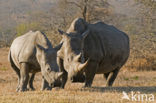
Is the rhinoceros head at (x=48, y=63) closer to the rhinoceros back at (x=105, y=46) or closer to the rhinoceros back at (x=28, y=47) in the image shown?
the rhinoceros back at (x=28, y=47)

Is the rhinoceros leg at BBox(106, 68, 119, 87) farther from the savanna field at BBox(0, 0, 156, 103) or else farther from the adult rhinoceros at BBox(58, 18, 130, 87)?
the savanna field at BBox(0, 0, 156, 103)

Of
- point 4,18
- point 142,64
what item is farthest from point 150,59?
point 4,18

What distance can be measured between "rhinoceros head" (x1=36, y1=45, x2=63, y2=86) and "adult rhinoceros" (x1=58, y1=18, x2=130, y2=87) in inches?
10.1

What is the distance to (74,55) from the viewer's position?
765 cm

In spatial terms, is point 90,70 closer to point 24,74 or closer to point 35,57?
point 35,57

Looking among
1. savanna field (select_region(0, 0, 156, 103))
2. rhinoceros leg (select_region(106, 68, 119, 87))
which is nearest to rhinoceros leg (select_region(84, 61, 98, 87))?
savanna field (select_region(0, 0, 156, 103))

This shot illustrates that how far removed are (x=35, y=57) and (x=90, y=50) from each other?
1503mm

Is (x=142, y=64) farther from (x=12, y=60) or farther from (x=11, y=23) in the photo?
(x=11, y=23)

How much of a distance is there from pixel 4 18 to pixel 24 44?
15360 centimetres

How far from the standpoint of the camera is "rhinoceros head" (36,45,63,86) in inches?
301

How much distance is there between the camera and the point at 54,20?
27.1 meters

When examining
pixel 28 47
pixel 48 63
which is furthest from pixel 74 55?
pixel 28 47

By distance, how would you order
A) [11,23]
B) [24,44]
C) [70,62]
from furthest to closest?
1. [11,23]
2. [24,44]
3. [70,62]

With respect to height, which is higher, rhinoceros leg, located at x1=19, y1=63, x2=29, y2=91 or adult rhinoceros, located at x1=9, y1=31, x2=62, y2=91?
adult rhinoceros, located at x1=9, y1=31, x2=62, y2=91
